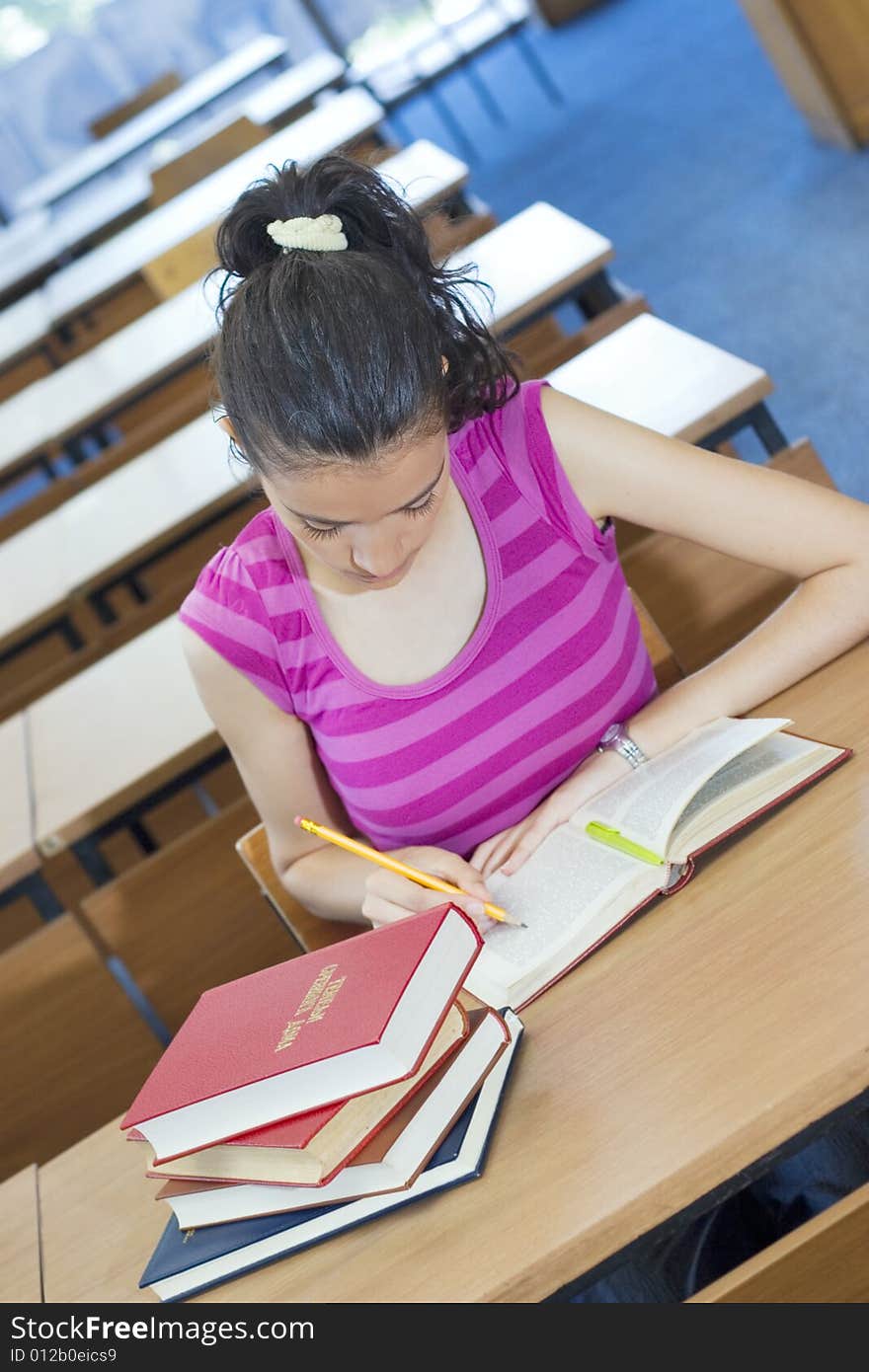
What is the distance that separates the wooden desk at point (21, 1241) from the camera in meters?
1.17

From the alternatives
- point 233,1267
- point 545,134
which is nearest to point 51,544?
point 233,1267

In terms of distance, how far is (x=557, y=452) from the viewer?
1417mm

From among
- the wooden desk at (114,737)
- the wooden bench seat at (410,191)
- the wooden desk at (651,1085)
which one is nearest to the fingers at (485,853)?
the wooden desk at (651,1085)

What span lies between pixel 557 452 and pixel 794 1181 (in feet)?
2.23

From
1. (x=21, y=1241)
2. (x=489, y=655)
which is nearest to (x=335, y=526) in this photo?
(x=489, y=655)

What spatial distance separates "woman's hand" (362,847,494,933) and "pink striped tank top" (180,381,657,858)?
0.12 m

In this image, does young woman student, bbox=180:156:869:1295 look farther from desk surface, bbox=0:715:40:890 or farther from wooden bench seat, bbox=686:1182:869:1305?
desk surface, bbox=0:715:40:890

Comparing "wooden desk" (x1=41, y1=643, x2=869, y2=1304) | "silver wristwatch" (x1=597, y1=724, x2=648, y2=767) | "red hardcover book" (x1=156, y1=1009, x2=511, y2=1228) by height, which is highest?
"red hardcover book" (x1=156, y1=1009, x2=511, y2=1228)

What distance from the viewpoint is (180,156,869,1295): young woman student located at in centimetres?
120

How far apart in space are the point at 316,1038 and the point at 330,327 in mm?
550

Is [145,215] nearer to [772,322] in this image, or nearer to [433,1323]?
[772,322]

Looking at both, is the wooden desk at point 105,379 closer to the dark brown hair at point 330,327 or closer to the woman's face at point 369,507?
the dark brown hair at point 330,327

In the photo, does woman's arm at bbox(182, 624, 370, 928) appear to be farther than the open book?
Yes

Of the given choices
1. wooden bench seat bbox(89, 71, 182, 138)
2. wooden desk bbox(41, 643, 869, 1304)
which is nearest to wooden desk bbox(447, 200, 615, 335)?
wooden desk bbox(41, 643, 869, 1304)
